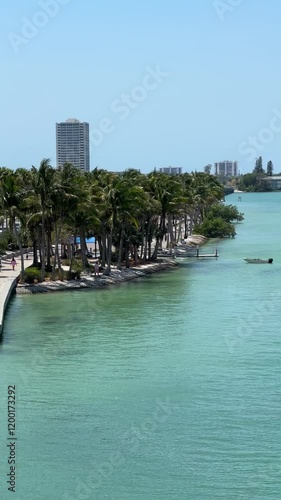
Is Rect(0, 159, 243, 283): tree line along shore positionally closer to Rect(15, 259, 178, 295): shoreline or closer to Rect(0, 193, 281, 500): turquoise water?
Rect(15, 259, 178, 295): shoreline

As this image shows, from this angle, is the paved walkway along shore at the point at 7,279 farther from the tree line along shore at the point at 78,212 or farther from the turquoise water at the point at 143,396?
the tree line along shore at the point at 78,212

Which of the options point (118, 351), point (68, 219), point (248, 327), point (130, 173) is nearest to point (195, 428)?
point (118, 351)

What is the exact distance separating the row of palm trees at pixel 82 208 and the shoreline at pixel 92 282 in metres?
1.15

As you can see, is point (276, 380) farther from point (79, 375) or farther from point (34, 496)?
point (34, 496)

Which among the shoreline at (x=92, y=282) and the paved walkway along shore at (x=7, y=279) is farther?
the shoreline at (x=92, y=282)

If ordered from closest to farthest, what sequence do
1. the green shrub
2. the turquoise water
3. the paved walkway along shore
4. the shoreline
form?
the turquoise water, the paved walkway along shore, the shoreline, the green shrub

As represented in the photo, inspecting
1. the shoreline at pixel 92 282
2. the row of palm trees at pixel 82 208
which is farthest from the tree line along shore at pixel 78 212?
the shoreline at pixel 92 282

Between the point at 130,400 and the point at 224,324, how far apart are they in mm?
16793

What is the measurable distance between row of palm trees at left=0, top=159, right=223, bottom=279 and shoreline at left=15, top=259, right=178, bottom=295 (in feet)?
3.78

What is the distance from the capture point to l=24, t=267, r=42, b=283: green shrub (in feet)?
209

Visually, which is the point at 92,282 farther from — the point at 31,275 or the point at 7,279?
the point at 7,279

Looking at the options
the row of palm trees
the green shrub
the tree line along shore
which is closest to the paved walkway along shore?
the green shrub

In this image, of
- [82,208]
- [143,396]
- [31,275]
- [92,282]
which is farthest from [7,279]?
[143,396]

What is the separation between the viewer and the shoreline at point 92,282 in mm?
61438
